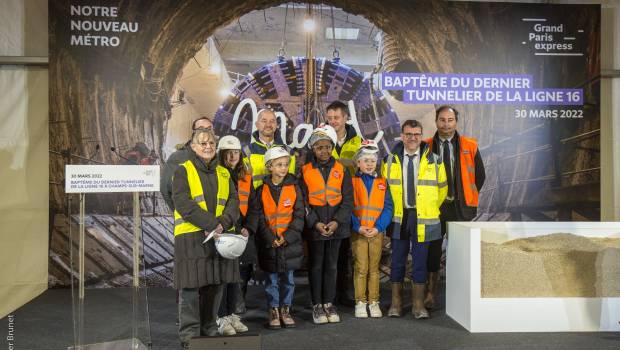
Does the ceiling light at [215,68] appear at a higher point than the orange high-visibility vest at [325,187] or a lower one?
higher

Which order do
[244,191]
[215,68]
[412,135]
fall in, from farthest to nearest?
[215,68]
[412,135]
[244,191]

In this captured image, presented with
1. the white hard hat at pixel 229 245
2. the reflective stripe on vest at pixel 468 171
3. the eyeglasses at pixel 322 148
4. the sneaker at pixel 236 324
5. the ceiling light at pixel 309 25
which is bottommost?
the sneaker at pixel 236 324

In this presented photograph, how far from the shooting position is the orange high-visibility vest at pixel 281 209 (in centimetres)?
392

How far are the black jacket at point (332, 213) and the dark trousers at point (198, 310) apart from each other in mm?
916

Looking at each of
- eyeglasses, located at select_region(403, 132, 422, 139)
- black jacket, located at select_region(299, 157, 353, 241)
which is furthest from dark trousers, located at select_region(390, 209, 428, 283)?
eyeglasses, located at select_region(403, 132, 422, 139)

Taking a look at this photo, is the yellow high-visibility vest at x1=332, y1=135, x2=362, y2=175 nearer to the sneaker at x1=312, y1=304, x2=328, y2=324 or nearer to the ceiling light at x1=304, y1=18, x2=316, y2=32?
the sneaker at x1=312, y1=304, x2=328, y2=324

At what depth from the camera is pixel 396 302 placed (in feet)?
14.0

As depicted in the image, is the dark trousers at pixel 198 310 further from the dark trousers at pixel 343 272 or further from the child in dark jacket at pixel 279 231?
the dark trousers at pixel 343 272

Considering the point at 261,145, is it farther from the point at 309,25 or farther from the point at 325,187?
the point at 309,25

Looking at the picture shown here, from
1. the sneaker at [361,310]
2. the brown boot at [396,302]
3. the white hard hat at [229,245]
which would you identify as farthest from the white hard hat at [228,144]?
the brown boot at [396,302]

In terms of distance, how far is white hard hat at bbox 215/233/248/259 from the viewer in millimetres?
3164

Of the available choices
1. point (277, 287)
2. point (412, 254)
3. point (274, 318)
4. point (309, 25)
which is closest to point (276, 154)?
point (277, 287)

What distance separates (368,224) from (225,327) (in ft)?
4.37

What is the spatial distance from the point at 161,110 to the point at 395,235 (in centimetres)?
269
